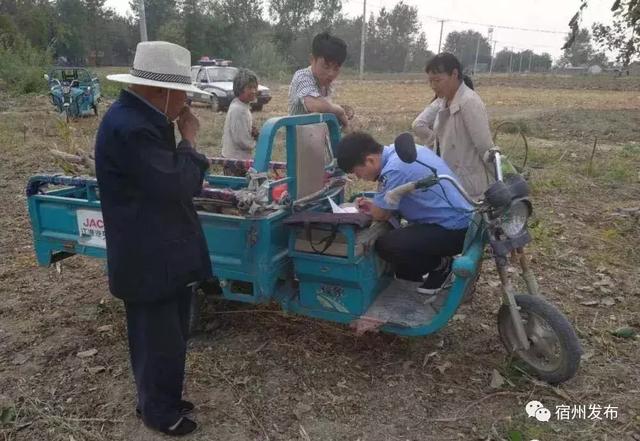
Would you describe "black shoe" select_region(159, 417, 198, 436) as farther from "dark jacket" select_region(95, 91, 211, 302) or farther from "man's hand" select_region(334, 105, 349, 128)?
"man's hand" select_region(334, 105, 349, 128)

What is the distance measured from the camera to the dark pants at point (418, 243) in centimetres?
327

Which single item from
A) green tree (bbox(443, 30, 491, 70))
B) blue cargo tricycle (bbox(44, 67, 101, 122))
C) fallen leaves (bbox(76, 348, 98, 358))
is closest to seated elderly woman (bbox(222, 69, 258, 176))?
fallen leaves (bbox(76, 348, 98, 358))

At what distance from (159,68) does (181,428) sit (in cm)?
172

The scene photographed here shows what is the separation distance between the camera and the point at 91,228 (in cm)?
356

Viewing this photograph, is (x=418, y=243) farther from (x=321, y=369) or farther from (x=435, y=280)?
(x=321, y=369)

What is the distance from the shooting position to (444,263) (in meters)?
3.58

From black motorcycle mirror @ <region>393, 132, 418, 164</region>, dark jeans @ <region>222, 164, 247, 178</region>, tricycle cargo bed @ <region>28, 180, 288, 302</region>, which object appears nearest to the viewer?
black motorcycle mirror @ <region>393, 132, 418, 164</region>

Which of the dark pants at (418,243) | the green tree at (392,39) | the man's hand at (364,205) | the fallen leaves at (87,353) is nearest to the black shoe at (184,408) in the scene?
the fallen leaves at (87,353)

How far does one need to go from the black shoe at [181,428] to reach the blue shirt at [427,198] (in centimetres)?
154

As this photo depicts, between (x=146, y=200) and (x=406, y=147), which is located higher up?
(x=406, y=147)

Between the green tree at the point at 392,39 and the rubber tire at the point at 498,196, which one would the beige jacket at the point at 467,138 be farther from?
the green tree at the point at 392,39

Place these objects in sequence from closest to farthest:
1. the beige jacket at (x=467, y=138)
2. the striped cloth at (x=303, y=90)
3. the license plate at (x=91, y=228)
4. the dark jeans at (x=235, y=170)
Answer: the license plate at (x=91, y=228)
the beige jacket at (x=467, y=138)
the striped cloth at (x=303, y=90)
the dark jeans at (x=235, y=170)

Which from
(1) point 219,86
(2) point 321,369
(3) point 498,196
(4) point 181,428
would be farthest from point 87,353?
(1) point 219,86

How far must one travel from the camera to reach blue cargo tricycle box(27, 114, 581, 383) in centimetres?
296
